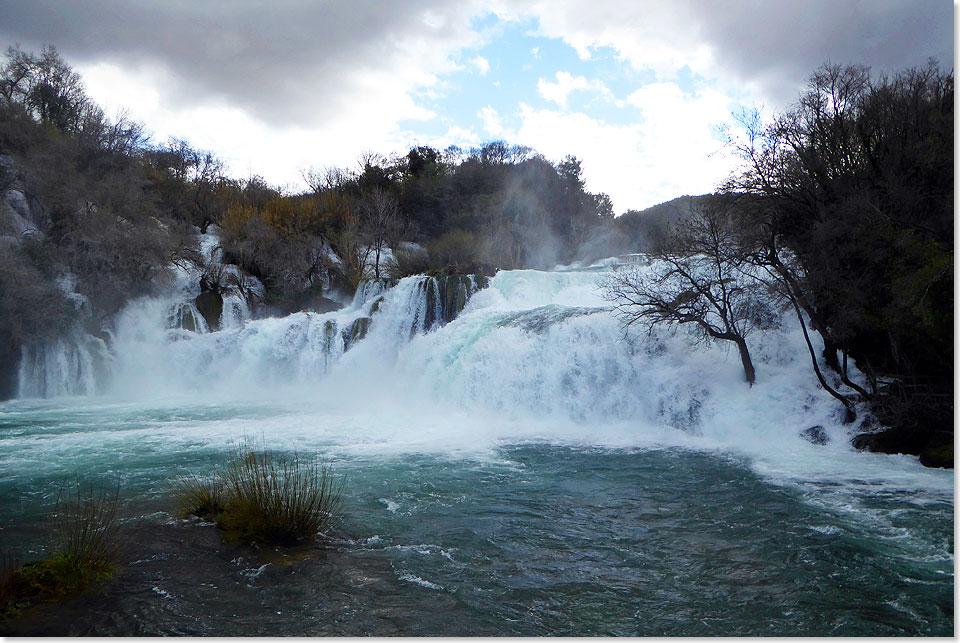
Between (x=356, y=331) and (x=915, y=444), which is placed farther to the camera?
(x=356, y=331)

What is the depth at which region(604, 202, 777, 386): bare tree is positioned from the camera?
1055cm

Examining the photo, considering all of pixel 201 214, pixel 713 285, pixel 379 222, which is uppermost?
pixel 201 214

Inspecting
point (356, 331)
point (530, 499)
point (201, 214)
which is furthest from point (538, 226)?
point (530, 499)

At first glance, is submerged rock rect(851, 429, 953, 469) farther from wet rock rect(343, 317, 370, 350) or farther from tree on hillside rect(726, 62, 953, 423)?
wet rock rect(343, 317, 370, 350)

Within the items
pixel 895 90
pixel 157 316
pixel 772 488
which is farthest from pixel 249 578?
pixel 157 316

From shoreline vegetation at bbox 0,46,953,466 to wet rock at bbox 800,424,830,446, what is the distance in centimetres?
44

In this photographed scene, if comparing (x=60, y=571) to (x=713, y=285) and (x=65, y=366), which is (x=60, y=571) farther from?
(x=65, y=366)

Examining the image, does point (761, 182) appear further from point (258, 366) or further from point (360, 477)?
point (258, 366)

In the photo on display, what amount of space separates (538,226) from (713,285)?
76.1ft

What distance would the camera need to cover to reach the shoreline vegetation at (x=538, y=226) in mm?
7992

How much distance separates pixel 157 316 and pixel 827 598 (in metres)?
19.9

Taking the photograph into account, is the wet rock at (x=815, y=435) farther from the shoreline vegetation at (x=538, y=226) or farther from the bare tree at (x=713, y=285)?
the bare tree at (x=713, y=285)

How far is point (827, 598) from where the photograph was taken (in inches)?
175

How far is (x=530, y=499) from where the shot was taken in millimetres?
7145
